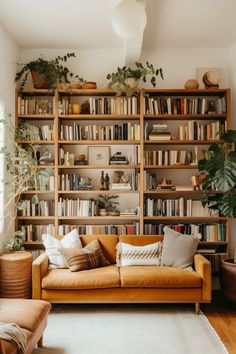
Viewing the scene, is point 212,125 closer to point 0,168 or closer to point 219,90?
point 219,90

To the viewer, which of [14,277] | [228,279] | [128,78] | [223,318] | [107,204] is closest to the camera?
[223,318]

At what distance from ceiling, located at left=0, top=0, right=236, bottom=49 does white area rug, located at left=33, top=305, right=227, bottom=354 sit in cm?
320

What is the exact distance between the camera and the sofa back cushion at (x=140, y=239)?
5020 millimetres

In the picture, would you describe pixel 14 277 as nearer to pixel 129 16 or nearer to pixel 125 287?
pixel 125 287

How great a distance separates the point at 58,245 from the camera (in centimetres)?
486

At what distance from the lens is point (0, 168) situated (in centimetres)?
496

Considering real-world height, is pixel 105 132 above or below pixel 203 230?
Result: above

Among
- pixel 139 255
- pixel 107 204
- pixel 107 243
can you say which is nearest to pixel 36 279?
pixel 107 243

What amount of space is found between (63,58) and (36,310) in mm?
3568

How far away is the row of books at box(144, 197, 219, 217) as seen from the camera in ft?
17.6

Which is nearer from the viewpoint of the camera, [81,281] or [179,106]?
[81,281]

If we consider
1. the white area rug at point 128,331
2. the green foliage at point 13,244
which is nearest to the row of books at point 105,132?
the green foliage at point 13,244

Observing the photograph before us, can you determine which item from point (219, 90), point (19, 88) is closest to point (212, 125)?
point (219, 90)

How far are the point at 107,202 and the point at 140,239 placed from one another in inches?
30.8
